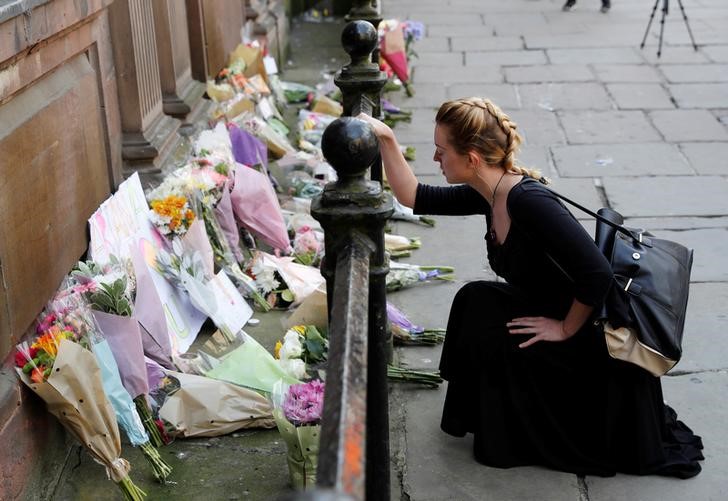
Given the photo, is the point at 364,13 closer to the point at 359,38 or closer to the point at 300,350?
the point at 359,38

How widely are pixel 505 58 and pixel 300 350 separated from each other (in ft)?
21.6

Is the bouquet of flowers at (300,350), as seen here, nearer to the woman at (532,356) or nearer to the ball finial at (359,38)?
the woman at (532,356)

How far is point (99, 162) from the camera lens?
414 centimetres

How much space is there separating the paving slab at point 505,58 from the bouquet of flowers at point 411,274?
200 inches

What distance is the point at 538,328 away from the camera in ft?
10.5

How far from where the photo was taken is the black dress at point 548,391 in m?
3.17

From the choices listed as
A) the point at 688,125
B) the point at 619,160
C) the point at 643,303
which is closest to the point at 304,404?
the point at 643,303

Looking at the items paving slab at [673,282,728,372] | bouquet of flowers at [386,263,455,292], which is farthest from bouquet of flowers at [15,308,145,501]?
paving slab at [673,282,728,372]

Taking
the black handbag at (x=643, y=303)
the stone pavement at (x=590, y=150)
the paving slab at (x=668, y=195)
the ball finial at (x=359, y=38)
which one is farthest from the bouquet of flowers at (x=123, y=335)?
the paving slab at (x=668, y=195)

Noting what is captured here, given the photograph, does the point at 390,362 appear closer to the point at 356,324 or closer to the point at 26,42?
the point at 26,42

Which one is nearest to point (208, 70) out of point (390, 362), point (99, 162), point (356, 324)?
point (99, 162)

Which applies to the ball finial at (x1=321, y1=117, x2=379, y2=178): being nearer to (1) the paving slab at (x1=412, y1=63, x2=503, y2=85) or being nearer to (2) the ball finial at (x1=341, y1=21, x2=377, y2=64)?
(2) the ball finial at (x1=341, y1=21, x2=377, y2=64)

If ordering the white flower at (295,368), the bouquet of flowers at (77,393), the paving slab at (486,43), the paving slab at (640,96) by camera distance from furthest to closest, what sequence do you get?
the paving slab at (486,43), the paving slab at (640,96), the white flower at (295,368), the bouquet of flowers at (77,393)

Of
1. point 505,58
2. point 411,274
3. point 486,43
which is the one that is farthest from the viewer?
point 486,43
